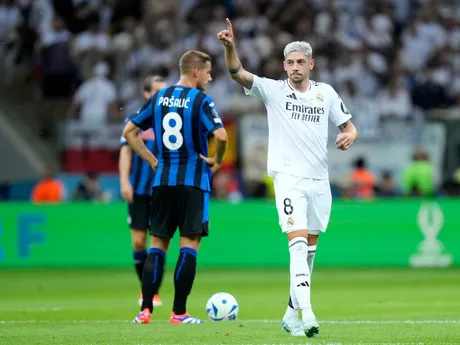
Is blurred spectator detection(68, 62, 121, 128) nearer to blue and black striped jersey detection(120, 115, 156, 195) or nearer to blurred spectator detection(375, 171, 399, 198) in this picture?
blurred spectator detection(375, 171, 399, 198)

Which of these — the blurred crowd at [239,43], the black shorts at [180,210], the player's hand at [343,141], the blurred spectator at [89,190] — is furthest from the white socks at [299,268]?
the blurred crowd at [239,43]

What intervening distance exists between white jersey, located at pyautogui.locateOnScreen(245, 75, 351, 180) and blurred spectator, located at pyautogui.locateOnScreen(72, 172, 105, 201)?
1199 cm

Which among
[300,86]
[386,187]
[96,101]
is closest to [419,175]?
[386,187]

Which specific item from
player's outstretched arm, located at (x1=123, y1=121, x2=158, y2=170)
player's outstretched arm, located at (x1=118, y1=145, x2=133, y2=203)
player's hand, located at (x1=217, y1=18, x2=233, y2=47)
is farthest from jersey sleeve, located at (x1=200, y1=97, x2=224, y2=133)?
player's outstretched arm, located at (x1=118, y1=145, x2=133, y2=203)

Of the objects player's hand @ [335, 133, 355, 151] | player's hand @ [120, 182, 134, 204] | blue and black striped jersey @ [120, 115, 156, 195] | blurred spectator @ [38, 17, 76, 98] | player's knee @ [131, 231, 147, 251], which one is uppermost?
blurred spectator @ [38, 17, 76, 98]

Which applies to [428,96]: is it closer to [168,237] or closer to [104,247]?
[104,247]

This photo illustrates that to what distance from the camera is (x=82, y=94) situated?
73.2ft

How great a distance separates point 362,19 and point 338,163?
5.04m

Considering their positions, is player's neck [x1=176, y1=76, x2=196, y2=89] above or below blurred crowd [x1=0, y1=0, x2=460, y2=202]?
below

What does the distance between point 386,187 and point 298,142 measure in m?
Answer: 12.3

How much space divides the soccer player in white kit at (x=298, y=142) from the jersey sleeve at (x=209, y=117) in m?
0.94

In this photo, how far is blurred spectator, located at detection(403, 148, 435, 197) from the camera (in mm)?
19828

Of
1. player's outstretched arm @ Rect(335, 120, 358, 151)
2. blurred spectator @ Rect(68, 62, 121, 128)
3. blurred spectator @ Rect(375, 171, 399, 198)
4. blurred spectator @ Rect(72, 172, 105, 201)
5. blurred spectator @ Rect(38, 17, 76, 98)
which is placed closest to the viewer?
player's outstretched arm @ Rect(335, 120, 358, 151)

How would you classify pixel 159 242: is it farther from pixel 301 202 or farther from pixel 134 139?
pixel 301 202
